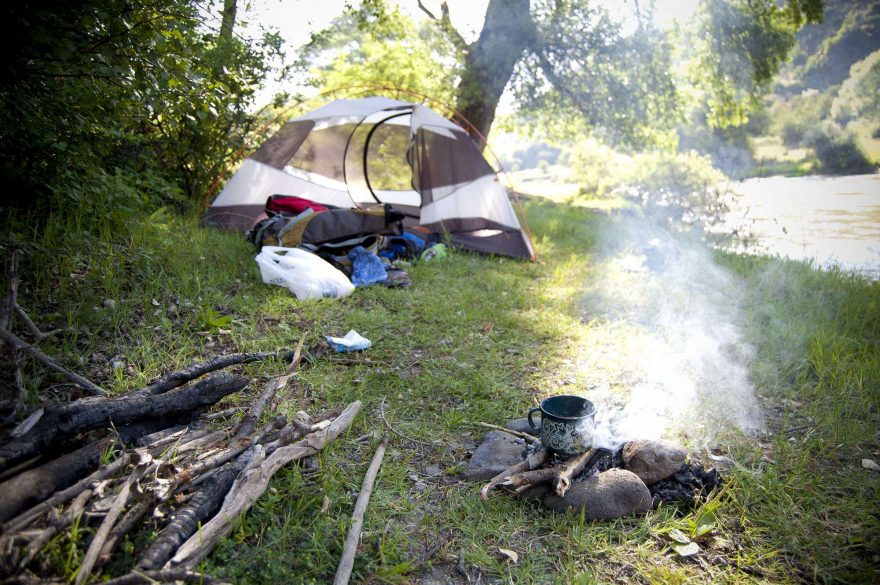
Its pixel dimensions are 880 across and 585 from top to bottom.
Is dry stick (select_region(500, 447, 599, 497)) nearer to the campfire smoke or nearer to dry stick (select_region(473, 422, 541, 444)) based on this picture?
the campfire smoke

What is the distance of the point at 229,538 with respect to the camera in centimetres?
182

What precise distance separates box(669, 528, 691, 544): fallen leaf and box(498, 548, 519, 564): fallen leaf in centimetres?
68

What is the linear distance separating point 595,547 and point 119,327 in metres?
2.92

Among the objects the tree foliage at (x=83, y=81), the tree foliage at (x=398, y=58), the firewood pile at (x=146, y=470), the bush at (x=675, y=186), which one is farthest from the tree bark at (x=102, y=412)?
the bush at (x=675, y=186)

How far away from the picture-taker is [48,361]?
2.29 meters

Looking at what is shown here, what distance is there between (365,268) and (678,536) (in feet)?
11.7

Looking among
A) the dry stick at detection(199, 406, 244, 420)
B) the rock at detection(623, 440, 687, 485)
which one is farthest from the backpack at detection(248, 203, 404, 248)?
the rock at detection(623, 440, 687, 485)

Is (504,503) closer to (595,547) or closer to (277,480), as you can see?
(595,547)

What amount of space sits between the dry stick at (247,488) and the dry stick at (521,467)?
81cm

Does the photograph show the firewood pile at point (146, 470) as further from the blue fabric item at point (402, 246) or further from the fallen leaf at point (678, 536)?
the blue fabric item at point (402, 246)

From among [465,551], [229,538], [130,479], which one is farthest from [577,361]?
[130,479]

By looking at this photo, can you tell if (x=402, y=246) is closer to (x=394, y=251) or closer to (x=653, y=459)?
(x=394, y=251)

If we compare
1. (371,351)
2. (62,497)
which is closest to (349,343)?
(371,351)

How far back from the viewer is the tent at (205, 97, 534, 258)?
6.29m
